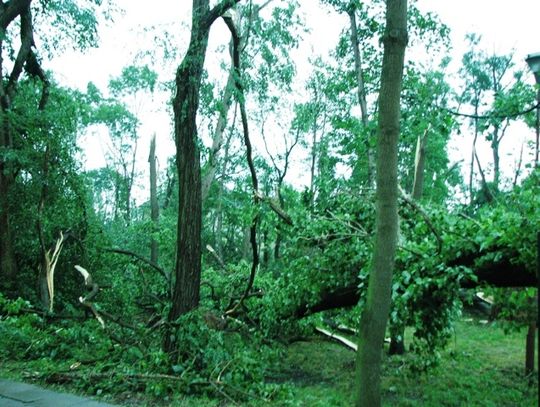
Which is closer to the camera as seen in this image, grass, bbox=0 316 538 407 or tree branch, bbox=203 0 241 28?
grass, bbox=0 316 538 407

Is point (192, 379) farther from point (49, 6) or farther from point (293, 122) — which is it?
point (293, 122)

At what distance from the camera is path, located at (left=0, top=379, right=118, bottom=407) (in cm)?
474

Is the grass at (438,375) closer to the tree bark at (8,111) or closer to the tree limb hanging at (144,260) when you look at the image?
the tree limb hanging at (144,260)

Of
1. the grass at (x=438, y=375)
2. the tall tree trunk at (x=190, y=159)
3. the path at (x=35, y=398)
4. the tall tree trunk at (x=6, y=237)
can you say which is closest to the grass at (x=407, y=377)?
the grass at (x=438, y=375)

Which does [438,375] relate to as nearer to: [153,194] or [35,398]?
[35,398]

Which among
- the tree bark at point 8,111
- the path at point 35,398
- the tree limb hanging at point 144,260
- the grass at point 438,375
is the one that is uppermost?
the tree bark at point 8,111

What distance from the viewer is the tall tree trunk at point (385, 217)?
4.24 meters

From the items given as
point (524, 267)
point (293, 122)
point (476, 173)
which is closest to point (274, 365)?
point (524, 267)

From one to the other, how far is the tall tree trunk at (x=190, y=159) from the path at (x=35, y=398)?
226cm

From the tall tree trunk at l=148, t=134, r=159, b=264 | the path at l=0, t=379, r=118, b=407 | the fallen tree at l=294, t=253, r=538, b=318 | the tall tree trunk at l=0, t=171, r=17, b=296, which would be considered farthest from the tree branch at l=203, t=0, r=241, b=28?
the tall tree trunk at l=148, t=134, r=159, b=264

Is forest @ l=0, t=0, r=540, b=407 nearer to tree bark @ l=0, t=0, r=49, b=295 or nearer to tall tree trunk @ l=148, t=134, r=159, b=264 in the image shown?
tree bark @ l=0, t=0, r=49, b=295

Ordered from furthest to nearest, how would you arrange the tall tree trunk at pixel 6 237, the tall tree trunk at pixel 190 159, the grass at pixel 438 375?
the tall tree trunk at pixel 6 237, the tall tree trunk at pixel 190 159, the grass at pixel 438 375

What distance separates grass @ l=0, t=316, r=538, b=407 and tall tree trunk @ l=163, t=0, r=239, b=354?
2.06 m

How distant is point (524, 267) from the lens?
5234 millimetres
